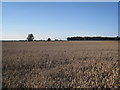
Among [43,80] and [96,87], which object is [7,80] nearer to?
[43,80]

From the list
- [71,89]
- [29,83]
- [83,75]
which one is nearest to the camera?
[71,89]

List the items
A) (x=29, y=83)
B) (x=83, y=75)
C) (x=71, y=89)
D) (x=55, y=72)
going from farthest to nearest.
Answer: (x=55, y=72), (x=83, y=75), (x=29, y=83), (x=71, y=89)

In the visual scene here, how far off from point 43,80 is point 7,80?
1.39m

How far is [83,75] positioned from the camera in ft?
24.7

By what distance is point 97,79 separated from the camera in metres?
6.82

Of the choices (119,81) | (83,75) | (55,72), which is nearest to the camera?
(119,81)

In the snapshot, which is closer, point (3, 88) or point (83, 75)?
point (3, 88)

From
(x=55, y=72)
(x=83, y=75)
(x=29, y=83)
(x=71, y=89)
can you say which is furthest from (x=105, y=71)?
(x=29, y=83)

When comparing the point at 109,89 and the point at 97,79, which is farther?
the point at 97,79

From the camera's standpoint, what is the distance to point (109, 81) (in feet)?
21.7

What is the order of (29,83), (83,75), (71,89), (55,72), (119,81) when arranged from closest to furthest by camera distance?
(71,89)
(29,83)
(119,81)
(83,75)
(55,72)

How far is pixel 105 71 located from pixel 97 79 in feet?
4.93

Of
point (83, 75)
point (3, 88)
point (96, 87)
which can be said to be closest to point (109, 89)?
point (96, 87)

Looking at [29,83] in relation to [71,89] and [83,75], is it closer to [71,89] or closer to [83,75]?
[71,89]
